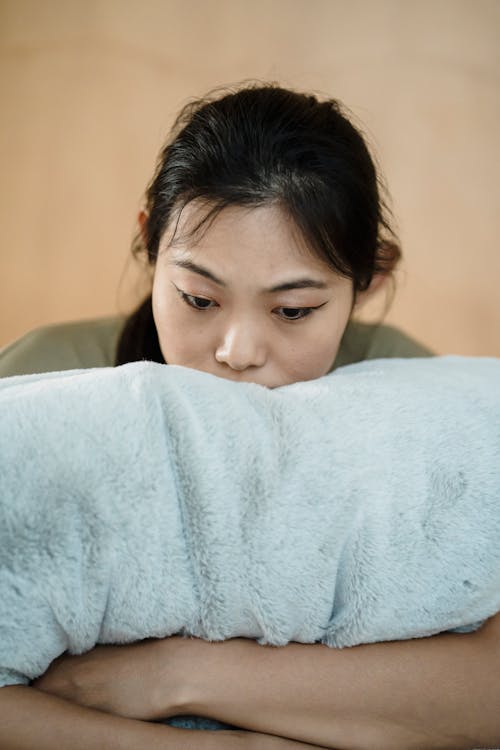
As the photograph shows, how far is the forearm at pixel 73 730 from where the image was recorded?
515mm

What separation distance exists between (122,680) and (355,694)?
7.4 inches

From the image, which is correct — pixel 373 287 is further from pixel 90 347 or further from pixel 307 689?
pixel 307 689

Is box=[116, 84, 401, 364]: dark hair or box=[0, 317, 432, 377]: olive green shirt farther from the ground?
box=[116, 84, 401, 364]: dark hair

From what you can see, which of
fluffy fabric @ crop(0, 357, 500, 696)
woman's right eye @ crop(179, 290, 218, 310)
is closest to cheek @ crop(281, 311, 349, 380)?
woman's right eye @ crop(179, 290, 218, 310)

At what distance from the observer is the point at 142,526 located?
0.53 m

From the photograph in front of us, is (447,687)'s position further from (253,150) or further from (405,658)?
(253,150)

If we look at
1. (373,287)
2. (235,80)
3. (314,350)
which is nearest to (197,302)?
(314,350)

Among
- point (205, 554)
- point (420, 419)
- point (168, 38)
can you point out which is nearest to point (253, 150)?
point (420, 419)

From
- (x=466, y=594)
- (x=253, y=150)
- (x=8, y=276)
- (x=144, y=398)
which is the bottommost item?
(x=8, y=276)

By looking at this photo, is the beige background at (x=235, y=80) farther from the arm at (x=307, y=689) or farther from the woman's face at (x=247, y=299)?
the arm at (x=307, y=689)

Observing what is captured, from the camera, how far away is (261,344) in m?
0.84

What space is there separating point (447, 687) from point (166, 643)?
237mm

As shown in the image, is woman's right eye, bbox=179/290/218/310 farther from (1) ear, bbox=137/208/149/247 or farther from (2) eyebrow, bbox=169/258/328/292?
(1) ear, bbox=137/208/149/247

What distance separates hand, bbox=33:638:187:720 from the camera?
0.56 metres
